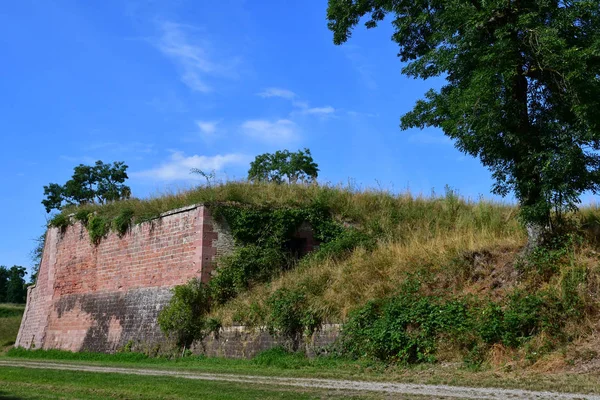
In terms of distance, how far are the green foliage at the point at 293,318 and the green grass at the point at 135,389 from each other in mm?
4148

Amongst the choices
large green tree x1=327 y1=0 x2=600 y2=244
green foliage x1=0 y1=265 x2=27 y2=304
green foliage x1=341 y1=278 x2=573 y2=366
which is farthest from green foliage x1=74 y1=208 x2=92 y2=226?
green foliage x1=0 y1=265 x2=27 y2=304

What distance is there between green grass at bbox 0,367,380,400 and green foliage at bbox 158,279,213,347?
5710mm

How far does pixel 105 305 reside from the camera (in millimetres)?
23547

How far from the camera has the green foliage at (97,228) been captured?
80.8 feet

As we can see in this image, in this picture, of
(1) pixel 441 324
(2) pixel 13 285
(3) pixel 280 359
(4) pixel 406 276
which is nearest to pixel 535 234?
(1) pixel 441 324

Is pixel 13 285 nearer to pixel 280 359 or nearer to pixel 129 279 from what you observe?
pixel 129 279

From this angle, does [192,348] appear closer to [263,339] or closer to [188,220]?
[263,339]

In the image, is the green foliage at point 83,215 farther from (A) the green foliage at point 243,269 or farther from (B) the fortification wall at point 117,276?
(A) the green foliage at point 243,269

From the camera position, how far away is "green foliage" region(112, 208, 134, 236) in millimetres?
23594

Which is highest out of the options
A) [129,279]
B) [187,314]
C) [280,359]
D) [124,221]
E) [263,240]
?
[124,221]

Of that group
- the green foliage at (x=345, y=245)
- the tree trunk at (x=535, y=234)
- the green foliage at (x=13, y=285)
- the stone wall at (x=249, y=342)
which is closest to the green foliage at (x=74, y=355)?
the stone wall at (x=249, y=342)

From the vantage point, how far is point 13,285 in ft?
294

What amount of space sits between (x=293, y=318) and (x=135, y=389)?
19.4ft

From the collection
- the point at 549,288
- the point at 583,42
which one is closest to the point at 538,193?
the point at 549,288
